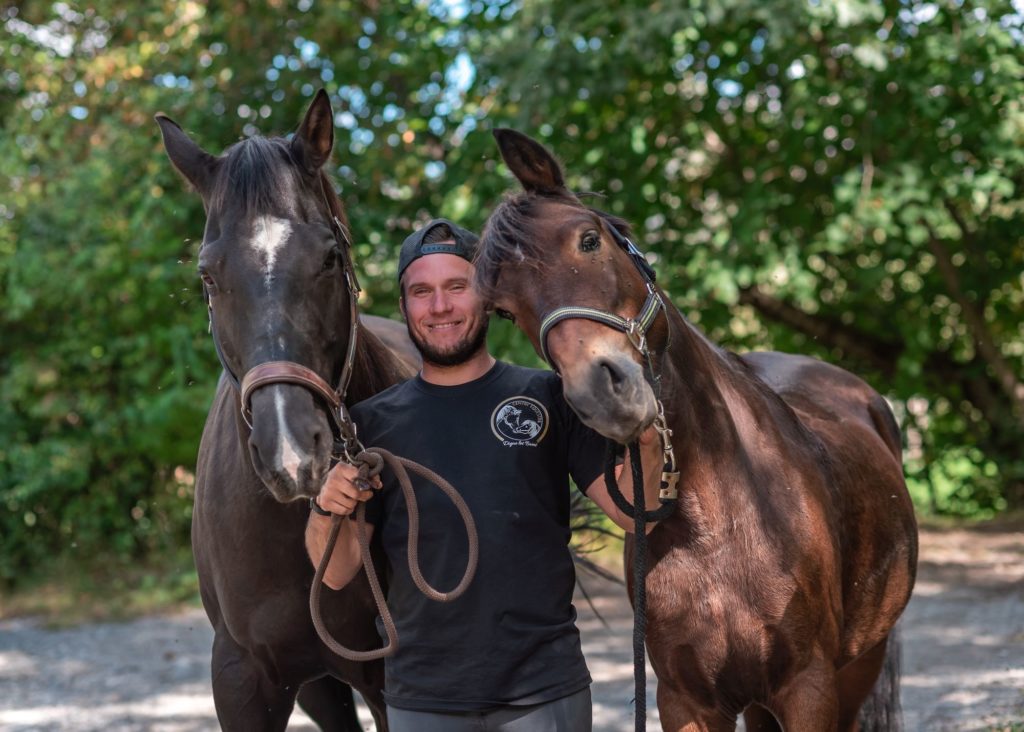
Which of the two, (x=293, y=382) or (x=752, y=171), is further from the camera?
(x=752, y=171)

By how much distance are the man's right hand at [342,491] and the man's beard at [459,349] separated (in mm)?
354

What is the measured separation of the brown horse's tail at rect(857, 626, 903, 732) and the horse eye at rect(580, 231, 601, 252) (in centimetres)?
261

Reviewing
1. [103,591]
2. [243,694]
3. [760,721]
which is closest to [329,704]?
[243,694]

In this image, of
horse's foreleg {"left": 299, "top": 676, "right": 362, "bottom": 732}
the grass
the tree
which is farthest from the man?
the grass

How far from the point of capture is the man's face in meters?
2.59

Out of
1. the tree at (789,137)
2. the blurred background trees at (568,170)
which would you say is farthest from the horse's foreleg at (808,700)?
the blurred background trees at (568,170)

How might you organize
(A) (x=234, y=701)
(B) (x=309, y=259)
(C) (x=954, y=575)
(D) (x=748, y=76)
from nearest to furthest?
(B) (x=309, y=259)
(A) (x=234, y=701)
(D) (x=748, y=76)
(C) (x=954, y=575)

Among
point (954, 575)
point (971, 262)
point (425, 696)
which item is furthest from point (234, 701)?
point (971, 262)

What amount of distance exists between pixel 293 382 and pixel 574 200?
29.0 inches

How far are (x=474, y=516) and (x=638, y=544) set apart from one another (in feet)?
1.22

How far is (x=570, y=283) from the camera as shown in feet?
7.31

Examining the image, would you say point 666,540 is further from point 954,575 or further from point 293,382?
point 954,575

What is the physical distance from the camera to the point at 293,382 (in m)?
2.46

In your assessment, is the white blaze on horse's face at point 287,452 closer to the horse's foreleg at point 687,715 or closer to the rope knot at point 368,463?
the rope knot at point 368,463
